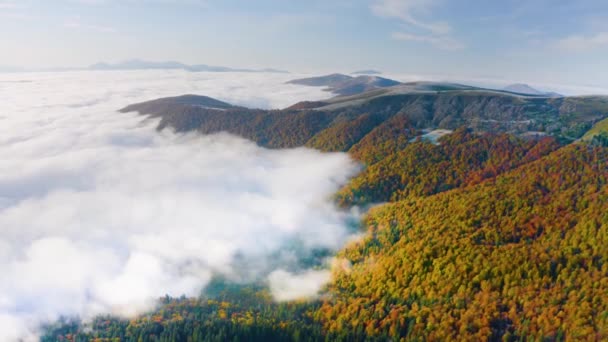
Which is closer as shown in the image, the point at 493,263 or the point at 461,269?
the point at 493,263

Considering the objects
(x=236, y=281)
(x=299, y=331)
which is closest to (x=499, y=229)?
(x=299, y=331)

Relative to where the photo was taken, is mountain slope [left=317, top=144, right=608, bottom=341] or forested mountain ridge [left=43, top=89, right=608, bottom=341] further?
forested mountain ridge [left=43, top=89, right=608, bottom=341]

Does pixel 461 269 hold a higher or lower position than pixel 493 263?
lower

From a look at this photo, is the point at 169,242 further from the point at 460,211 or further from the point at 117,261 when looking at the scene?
the point at 460,211

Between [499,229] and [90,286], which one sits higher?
[499,229]

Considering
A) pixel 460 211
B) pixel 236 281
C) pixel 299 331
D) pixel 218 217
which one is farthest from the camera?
pixel 218 217

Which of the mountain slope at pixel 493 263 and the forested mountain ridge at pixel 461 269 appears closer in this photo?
the mountain slope at pixel 493 263

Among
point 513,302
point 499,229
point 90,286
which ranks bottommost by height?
point 90,286

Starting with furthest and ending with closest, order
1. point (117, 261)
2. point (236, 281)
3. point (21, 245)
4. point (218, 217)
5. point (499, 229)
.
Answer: point (218, 217)
point (21, 245)
point (117, 261)
point (236, 281)
point (499, 229)
